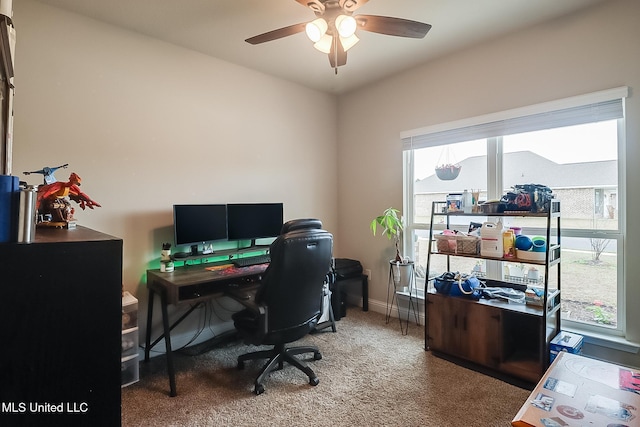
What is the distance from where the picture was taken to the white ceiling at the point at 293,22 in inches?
87.1

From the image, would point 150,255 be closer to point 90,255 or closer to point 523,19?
point 90,255

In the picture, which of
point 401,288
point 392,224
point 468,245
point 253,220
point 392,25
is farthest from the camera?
point 401,288

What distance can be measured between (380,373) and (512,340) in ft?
3.46

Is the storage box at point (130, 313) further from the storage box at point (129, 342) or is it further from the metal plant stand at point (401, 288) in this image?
the metal plant stand at point (401, 288)

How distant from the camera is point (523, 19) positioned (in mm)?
2402

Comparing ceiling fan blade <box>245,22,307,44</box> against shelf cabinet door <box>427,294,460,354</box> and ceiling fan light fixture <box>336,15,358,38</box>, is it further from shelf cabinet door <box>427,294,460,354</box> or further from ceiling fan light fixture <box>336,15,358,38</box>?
Answer: shelf cabinet door <box>427,294,460,354</box>

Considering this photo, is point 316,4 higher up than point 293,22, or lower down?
lower down

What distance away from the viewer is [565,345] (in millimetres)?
2092

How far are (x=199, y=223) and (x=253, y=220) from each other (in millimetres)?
550

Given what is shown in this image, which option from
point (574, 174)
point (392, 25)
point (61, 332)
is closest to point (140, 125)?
point (392, 25)

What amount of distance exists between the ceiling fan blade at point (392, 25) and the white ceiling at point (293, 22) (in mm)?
391

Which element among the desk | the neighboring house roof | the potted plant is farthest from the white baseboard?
the desk

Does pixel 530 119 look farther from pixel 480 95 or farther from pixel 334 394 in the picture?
pixel 334 394

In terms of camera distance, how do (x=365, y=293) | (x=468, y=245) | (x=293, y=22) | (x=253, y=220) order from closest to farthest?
(x=293, y=22)
(x=468, y=245)
(x=253, y=220)
(x=365, y=293)
